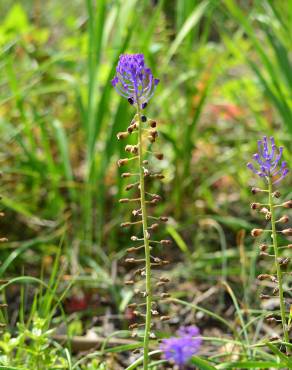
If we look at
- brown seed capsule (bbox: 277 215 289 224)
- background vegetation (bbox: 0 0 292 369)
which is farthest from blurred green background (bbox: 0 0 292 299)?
brown seed capsule (bbox: 277 215 289 224)

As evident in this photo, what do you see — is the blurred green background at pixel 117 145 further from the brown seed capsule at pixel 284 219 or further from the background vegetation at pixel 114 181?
the brown seed capsule at pixel 284 219

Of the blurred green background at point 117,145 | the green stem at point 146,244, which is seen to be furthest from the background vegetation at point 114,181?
the green stem at point 146,244

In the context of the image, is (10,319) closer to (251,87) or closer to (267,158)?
(267,158)

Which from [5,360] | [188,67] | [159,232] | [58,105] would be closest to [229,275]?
[159,232]

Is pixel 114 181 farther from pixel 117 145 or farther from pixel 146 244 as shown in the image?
pixel 146 244

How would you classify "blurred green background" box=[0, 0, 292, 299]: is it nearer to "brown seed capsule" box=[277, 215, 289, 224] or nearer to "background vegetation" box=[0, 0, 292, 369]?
"background vegetation" box=[0, 0, 292, 369]

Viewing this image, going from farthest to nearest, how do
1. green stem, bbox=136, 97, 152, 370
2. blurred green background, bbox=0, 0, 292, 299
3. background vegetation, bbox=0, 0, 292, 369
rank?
blurred green background, bbox=0, 0, 292, 299 < background vegetation, bbox=0, 0, 292, 369 < green stem, bbox=136, 97, 152, 370

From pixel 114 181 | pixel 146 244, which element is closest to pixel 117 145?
pixel 114 181
